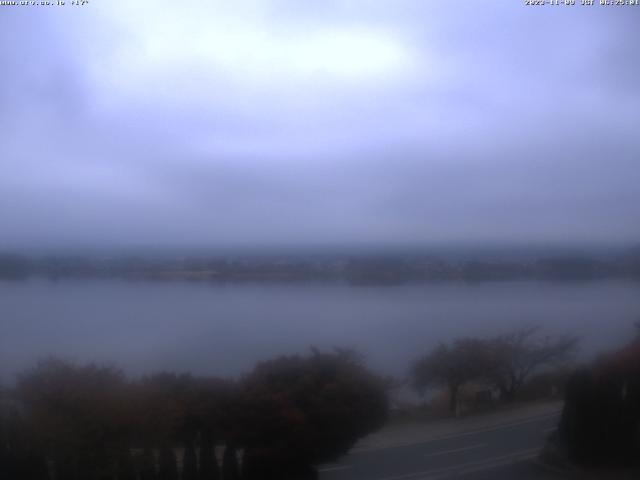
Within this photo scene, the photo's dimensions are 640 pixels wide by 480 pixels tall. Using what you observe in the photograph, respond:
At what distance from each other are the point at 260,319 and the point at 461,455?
106cm

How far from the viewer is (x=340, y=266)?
113 inches

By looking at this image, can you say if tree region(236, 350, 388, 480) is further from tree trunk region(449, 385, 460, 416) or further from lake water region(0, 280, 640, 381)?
tree trunk region(449, 385, 460, 416)

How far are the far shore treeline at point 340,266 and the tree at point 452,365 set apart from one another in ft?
1.03

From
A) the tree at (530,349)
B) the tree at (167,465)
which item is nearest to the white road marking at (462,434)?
the tree at (530,349)

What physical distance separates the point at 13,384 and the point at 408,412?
164 centimetres

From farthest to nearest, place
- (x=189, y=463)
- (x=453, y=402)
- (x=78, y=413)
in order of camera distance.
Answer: (x=453, y=402) → (x=189, y=463) → (x=78, y=413)

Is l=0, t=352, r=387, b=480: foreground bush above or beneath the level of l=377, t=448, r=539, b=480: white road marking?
above

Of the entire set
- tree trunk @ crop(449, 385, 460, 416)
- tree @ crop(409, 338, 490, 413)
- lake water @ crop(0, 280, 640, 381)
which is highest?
lake water @ crop(0, 280, 640, 381)

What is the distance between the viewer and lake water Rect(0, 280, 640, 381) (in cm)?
271

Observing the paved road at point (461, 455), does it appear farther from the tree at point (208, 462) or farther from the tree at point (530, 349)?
the tree at point (208, 462)

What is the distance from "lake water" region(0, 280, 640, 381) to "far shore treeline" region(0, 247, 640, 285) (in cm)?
4

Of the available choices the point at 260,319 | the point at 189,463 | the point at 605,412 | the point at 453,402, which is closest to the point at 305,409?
the point at 260,319

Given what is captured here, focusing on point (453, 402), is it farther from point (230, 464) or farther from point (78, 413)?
point (78, 413)

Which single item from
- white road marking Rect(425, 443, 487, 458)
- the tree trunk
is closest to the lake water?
the tree trunk
